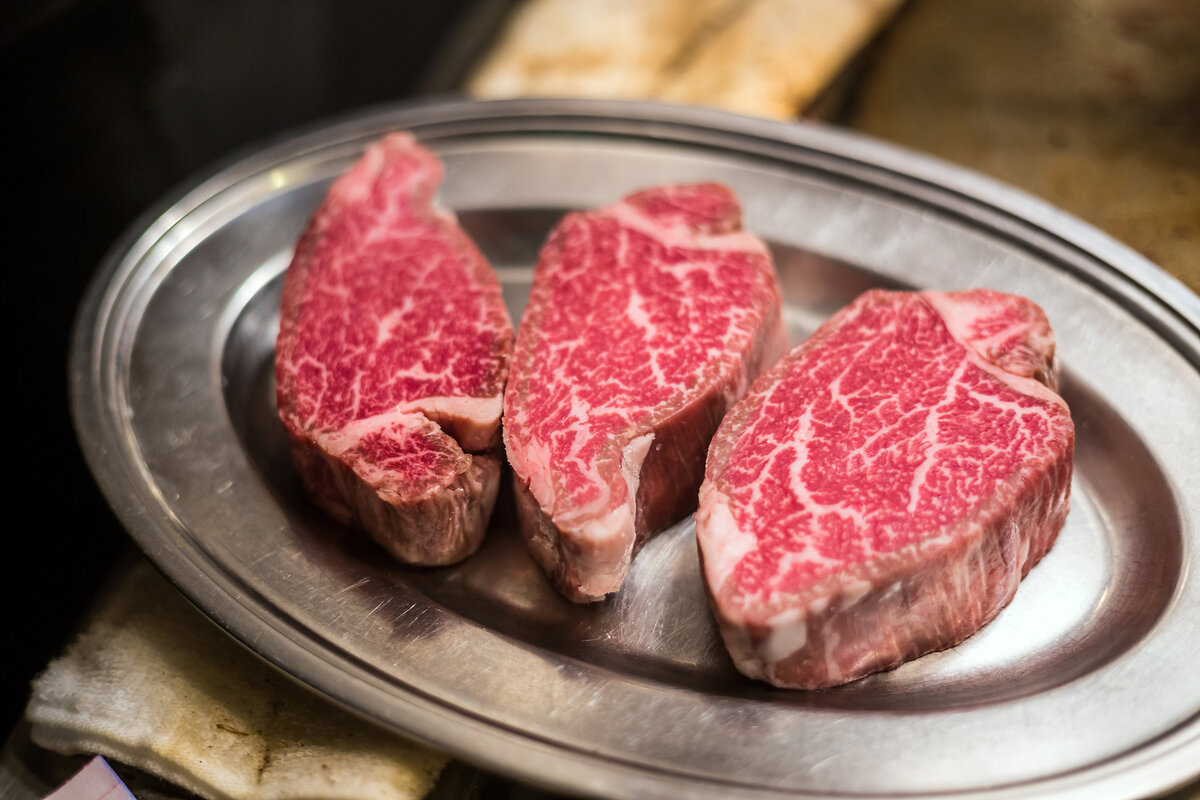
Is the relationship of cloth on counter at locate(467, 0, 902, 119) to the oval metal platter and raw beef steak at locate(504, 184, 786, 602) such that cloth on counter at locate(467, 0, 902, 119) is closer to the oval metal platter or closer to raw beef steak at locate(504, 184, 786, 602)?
the oval metal platter

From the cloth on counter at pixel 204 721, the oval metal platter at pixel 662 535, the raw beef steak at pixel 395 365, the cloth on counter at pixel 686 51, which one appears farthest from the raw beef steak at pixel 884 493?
the cloth on counter at pixel 686 51

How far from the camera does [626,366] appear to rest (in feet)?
6.13

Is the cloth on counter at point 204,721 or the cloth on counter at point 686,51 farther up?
the cloth on counter at point 686,51

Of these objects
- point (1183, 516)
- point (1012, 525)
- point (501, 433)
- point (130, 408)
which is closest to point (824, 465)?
point (1012, 525)

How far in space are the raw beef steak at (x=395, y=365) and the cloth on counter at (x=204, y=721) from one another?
34 centimetres

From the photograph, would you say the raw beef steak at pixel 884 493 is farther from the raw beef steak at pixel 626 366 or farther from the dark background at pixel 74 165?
the dark background at pixel 74 165

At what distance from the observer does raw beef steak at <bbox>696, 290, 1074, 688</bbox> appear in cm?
155

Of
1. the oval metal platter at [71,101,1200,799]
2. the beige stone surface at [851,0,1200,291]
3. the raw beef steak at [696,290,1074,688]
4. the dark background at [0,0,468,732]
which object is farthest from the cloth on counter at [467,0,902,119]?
the raw beef steak at [696,290,1074,688]

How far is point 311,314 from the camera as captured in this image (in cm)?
212

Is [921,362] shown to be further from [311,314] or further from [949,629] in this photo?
[311,314]

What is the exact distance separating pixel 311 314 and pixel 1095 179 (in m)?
2.52

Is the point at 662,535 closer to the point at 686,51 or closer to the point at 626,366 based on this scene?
the point at 626,366

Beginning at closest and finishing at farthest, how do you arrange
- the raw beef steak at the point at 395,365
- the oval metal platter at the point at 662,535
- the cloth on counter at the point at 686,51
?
the oval metal platter at the point at 662,535 < the raw beef steak at the point at 395,365 < the cloth on counter at the point at 686,51

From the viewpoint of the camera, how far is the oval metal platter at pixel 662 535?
150 cm
